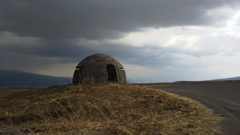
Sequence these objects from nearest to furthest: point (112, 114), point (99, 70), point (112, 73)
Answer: point (112, 114) < point (99, 70) < point (112, 73)

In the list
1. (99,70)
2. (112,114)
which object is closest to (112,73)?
(99,70)

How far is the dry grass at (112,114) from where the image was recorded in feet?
33.3

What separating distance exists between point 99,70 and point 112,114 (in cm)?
1287

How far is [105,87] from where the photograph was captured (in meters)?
19.4

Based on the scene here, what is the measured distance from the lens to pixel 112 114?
12.8 m

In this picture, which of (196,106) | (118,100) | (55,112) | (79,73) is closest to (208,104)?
(196,106)

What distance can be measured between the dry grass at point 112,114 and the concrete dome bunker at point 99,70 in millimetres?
5666

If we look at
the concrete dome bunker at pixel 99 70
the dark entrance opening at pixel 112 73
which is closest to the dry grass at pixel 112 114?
the concrete dome bunker at pixel 99 70

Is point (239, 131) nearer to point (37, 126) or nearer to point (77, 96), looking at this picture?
point (37, 126)

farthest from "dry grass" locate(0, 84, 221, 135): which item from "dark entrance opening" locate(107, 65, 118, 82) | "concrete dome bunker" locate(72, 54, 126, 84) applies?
"dark entrance opening" locate(107, 65, 118, 82)

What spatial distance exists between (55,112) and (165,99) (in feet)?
18.6

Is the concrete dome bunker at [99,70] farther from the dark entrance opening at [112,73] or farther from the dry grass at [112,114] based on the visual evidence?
the dry grass at [112,114]

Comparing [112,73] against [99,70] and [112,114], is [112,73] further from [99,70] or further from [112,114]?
[112,114]

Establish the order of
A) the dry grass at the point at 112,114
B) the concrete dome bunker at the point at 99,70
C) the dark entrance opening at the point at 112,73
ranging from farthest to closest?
1. the dark entrance opening at the point at 112,73
2. the concrete dome bunker at the point at 99,70
3. the dry grass at the point at 112,114
